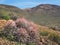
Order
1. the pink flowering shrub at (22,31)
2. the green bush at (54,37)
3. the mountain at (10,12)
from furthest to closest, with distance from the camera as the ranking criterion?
the mountain at (10,12) → the green bush at (54,37) → the pink flowering shrub at (22,31)

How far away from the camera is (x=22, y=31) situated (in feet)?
73.8

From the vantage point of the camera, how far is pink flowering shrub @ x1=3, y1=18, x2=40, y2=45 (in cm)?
2225

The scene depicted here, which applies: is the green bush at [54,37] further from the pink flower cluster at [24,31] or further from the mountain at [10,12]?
the mountain at [10,12]

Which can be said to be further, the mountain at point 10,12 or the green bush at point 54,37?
the mountain at point 10,12

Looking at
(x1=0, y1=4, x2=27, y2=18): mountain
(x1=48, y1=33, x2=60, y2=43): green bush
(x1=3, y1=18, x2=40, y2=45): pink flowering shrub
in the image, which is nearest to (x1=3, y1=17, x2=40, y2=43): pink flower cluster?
(x1=3, y1=18, x2=40, y2=45): pink flowering shrub

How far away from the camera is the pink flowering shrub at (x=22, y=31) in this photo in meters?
22.2

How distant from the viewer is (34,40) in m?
23.0

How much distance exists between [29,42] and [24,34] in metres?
0.66

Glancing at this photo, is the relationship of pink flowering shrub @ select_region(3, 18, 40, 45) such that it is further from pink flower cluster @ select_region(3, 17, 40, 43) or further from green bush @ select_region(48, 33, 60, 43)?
green bush @ select_region(48, 33, 60, 43)

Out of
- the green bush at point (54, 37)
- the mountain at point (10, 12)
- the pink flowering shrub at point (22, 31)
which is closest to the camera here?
the pink flowering shrub at point (22, 31)

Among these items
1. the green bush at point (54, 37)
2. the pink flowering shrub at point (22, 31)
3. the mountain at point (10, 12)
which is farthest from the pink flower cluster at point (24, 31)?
the mountain at point (10, 12)

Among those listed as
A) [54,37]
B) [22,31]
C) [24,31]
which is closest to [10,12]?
[54,37]

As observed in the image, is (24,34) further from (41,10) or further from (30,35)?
(41,10)

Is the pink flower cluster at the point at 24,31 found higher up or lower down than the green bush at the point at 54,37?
higher up
